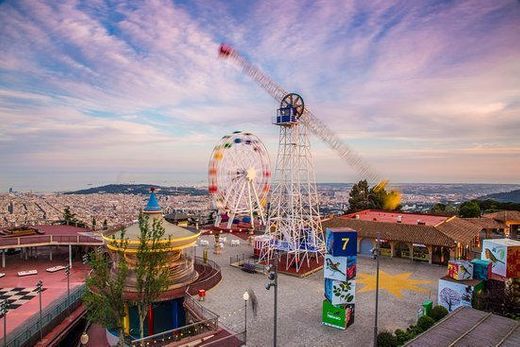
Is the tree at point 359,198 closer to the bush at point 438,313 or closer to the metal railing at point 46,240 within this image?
the metal railing at point 46,240

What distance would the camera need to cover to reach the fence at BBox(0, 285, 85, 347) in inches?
720

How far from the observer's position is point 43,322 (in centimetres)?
2036

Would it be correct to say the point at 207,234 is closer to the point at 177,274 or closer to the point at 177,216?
the point at 177,216

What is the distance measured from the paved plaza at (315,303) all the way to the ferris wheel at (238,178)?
71.1 ft

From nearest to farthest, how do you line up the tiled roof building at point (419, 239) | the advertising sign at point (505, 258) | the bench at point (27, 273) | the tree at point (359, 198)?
the advertising sign at point (505, 258)
the bench at point (27, 273)
the tiled roof building at point (419, 239)
the tree at point (359, 198)

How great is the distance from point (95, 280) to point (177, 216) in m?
42.2

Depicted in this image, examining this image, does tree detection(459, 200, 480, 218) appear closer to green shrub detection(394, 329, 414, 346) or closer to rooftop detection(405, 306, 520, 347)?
rooftop detection(405, 306, 520, 347)

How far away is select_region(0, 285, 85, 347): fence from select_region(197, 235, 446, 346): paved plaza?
8.47 m

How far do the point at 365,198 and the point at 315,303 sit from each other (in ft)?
129

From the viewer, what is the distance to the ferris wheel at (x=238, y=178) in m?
52.6

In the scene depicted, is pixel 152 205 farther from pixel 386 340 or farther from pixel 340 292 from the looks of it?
pixel 386 340

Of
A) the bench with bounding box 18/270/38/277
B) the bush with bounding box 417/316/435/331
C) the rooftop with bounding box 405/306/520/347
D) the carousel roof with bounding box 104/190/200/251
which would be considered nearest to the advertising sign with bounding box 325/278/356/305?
the bush with bounding box 417/316/435/331

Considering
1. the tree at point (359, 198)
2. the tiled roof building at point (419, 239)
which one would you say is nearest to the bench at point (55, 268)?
the tiled roof building at point (419, 239)

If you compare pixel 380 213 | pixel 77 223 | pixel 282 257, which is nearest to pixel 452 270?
pixel 282 257
